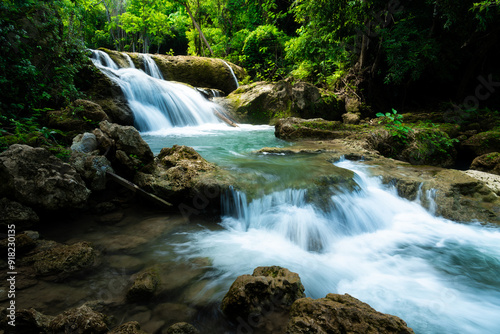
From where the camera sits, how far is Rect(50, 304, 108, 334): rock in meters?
1.60

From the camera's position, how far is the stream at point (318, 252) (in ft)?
7.39

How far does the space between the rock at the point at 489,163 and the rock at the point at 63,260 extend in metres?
7.97

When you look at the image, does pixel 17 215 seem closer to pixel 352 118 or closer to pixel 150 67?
pixel 352 118

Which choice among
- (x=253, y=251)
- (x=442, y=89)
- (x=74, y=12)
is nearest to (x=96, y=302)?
(x=253, y=251)

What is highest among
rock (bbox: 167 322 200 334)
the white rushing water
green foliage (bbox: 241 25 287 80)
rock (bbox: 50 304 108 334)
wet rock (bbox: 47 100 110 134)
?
green foliage (bbox: 241 25 287 80)

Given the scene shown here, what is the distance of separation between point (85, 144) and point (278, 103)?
382 inches

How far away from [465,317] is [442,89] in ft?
40.9

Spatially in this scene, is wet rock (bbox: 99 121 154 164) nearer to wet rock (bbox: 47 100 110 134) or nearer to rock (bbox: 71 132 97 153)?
rock (bbox: 71 132 97 153)

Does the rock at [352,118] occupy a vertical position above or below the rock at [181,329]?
above

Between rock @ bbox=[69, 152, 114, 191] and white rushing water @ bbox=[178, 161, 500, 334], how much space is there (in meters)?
1.74

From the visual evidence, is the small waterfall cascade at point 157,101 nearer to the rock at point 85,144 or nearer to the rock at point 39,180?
the rock at point 85,144

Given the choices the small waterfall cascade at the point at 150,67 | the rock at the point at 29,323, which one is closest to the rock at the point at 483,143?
the rock at the point at 29,323

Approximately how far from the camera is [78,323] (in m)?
1.62

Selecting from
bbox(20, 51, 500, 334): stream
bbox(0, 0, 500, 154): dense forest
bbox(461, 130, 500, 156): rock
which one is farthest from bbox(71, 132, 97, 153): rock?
bbox(461, 130, 500, 156): rock
